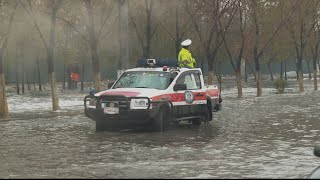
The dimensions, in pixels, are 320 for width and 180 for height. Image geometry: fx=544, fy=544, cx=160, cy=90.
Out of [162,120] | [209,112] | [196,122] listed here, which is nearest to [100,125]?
[162,120]

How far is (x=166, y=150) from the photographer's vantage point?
1138cm

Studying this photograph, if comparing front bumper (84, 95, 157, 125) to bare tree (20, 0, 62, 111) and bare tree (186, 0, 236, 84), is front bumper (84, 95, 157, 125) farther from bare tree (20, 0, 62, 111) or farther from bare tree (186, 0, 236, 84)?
bare tree (186, 0, 236, 84)

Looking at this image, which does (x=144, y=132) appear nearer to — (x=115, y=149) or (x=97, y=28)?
(x=115, y=149)

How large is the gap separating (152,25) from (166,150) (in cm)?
2612

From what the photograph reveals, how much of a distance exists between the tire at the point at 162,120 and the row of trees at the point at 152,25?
16.4ft

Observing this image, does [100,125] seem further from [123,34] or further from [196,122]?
[123,34]

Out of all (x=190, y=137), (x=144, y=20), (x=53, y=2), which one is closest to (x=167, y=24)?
(x=144, y=20)

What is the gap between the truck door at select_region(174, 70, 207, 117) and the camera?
15211 millimetres

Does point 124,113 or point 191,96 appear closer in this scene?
point 124,113

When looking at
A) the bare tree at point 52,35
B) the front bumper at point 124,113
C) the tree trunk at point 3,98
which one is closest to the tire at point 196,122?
the front bumper at point 124,113

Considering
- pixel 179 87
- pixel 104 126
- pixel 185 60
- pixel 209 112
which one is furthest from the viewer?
pixel 185 60

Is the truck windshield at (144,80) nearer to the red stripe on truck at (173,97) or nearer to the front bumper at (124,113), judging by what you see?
the red stripe on truck at (173,97)

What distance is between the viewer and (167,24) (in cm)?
3662

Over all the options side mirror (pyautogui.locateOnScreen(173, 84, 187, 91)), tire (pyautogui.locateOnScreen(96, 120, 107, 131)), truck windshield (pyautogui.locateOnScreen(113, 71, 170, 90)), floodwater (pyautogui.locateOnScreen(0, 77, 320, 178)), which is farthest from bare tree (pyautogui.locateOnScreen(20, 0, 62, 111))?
side mirror (pyautogui.locateOnScreen(173, 84, 187, 91))
